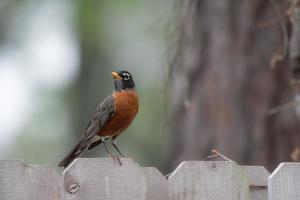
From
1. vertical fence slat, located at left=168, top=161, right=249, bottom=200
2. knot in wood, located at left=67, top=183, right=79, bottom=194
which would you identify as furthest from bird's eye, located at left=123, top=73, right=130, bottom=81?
knot in wood, located at left=67, top=183, right=79, bottom=194

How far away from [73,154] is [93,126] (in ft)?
2.03

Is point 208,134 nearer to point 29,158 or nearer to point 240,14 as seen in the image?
point 240,14

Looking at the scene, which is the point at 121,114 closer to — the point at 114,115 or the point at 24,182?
the point at 114,115

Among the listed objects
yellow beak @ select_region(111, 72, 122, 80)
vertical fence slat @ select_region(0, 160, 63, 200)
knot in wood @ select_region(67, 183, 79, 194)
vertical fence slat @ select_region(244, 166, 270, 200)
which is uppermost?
yellow beak @ select_region(111, 72, 122, 80)

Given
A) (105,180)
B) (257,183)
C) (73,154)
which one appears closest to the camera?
(105,180)

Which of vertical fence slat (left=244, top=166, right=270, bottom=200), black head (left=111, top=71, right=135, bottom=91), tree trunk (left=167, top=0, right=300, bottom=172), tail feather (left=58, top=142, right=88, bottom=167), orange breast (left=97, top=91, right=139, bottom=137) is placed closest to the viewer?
vertical fence slat (left=244, top=166, right=270, bottom=200)

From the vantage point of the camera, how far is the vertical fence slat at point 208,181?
3.14m

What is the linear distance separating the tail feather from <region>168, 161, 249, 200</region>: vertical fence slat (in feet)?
2.43

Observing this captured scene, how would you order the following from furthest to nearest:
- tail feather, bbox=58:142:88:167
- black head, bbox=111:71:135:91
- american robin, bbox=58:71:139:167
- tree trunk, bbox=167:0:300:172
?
tree trunk, bbox=167:0:300:172, black head, bbox=111:71:135:91, american robin, bbox=58:71:139:167, tail feather, bbox=58:142:88:167

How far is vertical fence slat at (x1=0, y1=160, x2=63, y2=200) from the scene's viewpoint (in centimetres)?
292

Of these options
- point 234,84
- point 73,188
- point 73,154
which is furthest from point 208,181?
point 234,84

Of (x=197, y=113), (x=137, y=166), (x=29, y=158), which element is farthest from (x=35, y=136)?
(x=137, y=166)

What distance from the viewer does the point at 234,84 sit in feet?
21.0

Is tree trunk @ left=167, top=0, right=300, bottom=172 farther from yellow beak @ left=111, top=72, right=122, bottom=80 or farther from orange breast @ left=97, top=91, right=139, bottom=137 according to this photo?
orange breast @ left=97, top=91, right=139, bottom=137
